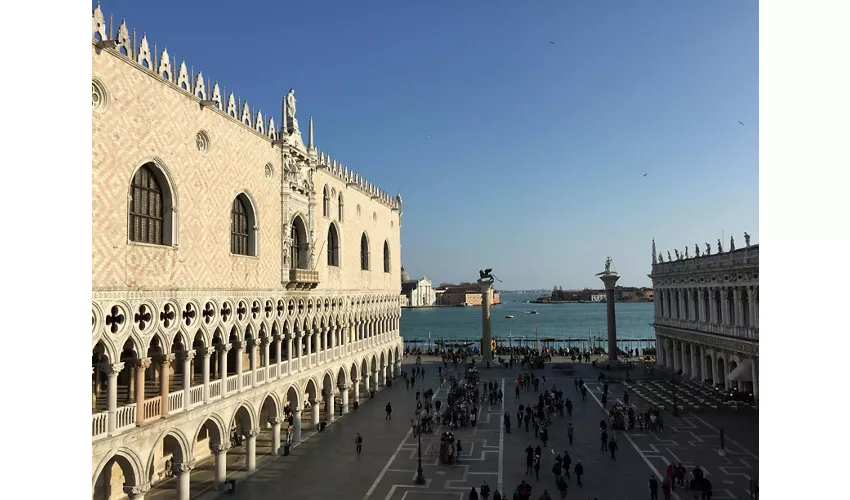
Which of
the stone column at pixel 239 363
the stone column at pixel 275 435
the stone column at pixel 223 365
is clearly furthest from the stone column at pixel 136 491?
the stone column at pixel 275 435

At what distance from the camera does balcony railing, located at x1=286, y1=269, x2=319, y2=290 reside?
865 inches

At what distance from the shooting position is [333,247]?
27828mm

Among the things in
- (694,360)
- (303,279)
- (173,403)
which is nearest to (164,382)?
(173,403)

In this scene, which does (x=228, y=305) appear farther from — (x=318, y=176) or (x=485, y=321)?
(x=485, y=321)

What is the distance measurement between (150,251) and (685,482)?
16.0m

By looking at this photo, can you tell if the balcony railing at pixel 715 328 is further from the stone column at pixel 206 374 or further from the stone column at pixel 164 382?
the stone column at pixel 164 382

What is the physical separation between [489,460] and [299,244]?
11.2 meters

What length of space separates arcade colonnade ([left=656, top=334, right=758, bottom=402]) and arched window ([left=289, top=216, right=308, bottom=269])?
2029cm

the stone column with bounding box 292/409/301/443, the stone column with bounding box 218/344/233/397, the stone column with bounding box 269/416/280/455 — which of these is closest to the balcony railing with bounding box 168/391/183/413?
the stone column with bounding box 218/344/233/397

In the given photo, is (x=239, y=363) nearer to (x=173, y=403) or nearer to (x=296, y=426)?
(x=173, y=403)

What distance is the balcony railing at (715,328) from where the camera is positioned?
2703 centimetres

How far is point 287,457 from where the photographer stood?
2034 centimetres

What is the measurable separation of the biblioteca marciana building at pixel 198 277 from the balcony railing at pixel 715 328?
19.0m
